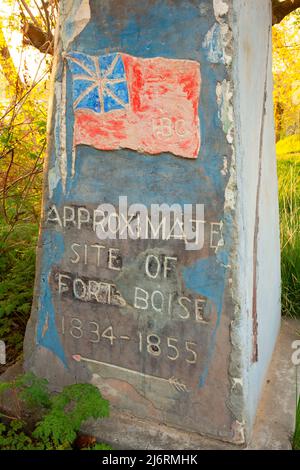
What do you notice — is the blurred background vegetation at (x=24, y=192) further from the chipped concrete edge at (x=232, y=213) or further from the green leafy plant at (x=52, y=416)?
the chipped concrete edge at (x=232, y=213)

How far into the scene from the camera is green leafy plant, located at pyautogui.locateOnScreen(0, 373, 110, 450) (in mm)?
1874

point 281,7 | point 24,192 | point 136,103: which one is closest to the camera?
point 136,103

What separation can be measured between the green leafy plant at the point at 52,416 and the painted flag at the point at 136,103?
1040 mm

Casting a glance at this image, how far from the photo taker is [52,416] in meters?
1.91

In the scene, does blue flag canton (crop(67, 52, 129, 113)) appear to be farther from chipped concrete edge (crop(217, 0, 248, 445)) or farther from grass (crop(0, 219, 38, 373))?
grass (crop(0, 219, 38, 373))

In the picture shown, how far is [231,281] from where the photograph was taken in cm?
188

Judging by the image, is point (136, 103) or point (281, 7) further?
point (281, 7)

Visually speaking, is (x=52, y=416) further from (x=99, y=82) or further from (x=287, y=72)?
(x=287, y=72)

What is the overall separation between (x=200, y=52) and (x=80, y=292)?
3.86 feet

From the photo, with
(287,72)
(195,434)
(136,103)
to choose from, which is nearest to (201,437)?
(195,434)

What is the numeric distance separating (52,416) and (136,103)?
4.32 feet

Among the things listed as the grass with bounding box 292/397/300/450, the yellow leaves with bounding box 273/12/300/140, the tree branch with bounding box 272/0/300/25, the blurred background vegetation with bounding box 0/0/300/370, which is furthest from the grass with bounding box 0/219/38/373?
the yellow leaves with bounding box 273/12/300/140

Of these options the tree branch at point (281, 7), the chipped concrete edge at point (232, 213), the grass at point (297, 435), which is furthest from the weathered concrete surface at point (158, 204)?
the tree branch at point (281, 7)
